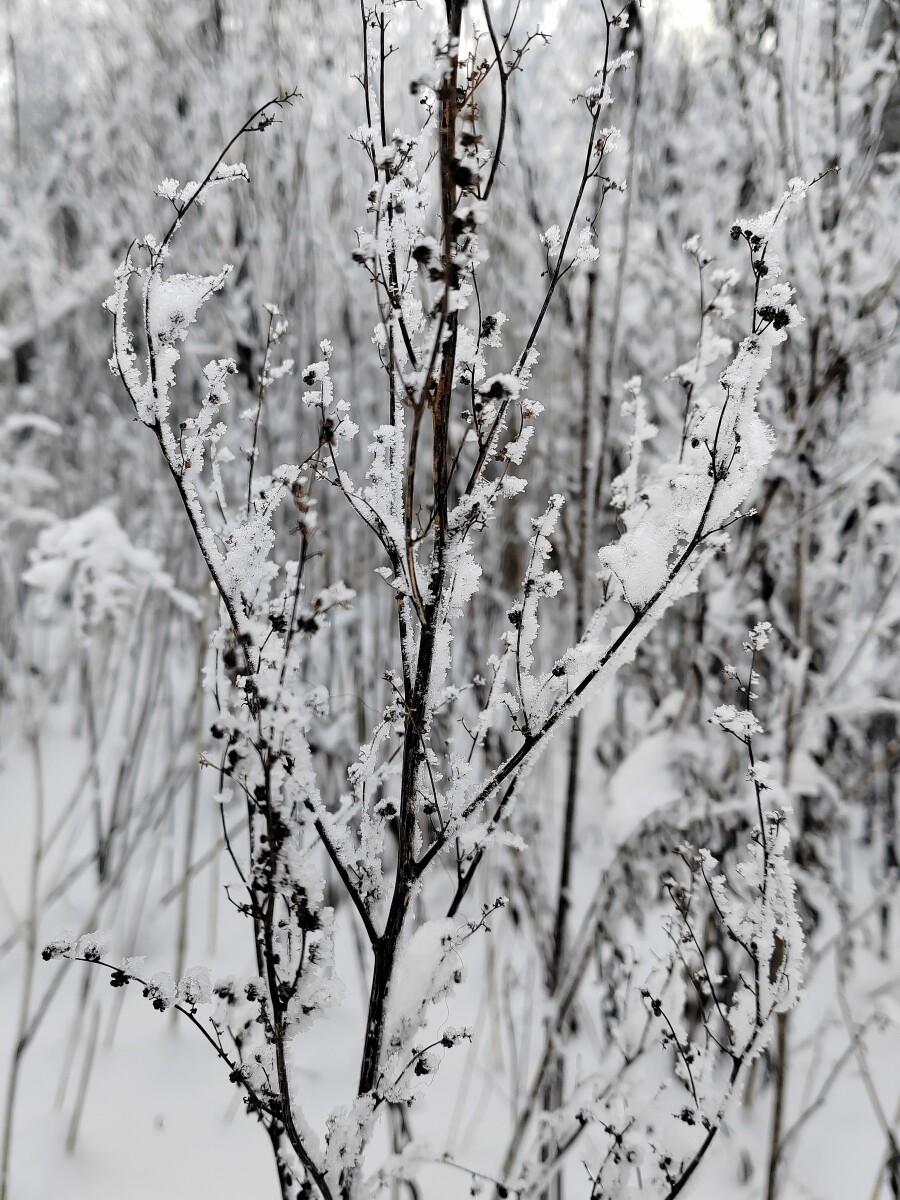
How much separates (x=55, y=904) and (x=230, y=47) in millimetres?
2429

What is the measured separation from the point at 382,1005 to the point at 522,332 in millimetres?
2286

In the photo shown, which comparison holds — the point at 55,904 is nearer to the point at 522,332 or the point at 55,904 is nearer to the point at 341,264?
the point at 341,264

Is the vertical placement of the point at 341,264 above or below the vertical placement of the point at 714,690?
above

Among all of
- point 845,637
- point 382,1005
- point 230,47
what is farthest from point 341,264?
point 382,1005

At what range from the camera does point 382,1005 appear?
637mm

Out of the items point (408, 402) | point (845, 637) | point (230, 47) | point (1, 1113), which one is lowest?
point (1, 1113)

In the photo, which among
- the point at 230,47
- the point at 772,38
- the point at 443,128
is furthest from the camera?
the point at 230,47

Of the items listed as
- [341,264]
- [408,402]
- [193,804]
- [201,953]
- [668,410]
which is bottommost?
[201,953]

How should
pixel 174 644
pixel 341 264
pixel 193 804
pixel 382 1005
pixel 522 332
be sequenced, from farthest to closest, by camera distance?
1. pixel 174 644
2. pixel 522 332
3. pixel 341 264
4. pixel 193 804
5. pixel 382 1005

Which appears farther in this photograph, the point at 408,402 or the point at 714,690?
the point at 714,690

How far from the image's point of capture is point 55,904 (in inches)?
87.9

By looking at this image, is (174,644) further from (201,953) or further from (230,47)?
(230,47)

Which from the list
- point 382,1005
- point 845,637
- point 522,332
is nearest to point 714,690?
point 845,637

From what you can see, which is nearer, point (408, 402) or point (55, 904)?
point (408, 402)
